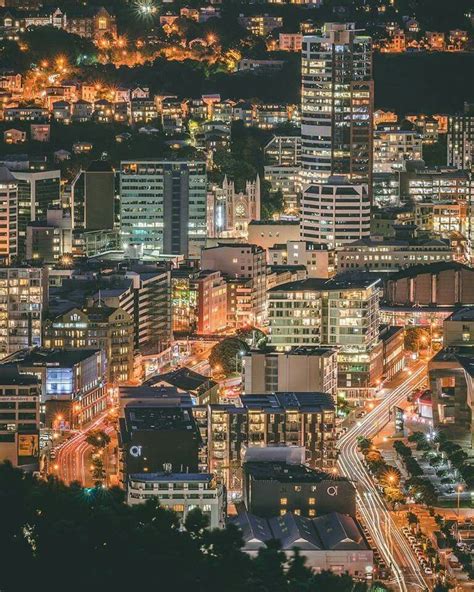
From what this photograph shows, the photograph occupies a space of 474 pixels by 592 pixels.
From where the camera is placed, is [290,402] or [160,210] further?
[160,210]

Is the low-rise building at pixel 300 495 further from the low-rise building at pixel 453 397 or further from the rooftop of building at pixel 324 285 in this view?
the rooftop of building at pixel 324 285

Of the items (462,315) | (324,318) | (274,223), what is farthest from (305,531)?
(274,223)

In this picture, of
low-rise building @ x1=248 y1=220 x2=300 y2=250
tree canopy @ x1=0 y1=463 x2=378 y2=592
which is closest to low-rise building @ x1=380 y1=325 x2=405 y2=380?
low-rise building @ x1=248 y1=220 x2=300 y2=250

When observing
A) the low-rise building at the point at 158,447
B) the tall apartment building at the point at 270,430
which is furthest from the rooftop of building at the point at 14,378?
the tall apartment building at the point at 270,430

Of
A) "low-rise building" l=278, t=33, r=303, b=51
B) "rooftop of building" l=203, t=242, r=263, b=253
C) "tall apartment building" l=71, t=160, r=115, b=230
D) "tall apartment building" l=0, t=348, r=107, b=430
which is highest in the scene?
"low-rise building" l=278, t=33, r=303, b=51

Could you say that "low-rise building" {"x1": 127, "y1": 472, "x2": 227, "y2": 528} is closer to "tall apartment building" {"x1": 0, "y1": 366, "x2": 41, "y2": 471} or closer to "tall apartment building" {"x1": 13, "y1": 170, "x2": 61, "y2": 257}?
"tall apartment building" {"x1": 0, "y1": 366, "x2": 41, "y2": 471}

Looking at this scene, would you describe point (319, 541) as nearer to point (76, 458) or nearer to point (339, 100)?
point (76, 458)
